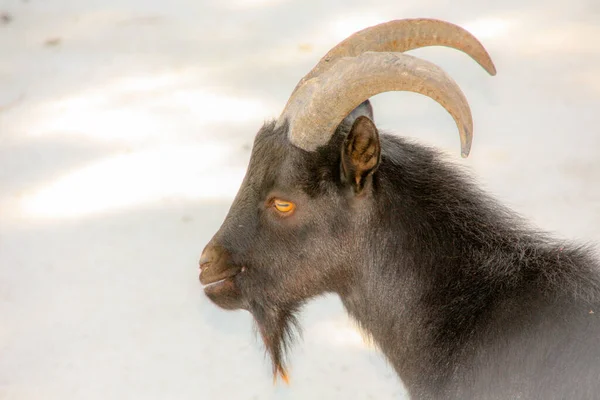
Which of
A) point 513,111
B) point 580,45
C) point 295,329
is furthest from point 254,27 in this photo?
point 295,329

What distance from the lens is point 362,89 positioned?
396 centimetres

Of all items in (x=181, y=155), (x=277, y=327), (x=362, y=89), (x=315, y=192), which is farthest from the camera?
(x=181, y=155)

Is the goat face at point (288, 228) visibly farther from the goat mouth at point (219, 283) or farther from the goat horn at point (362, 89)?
the goat horn at point (362, 89)

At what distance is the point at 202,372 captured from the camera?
5754 mm

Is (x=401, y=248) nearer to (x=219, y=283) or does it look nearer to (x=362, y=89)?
(x=362, y=89)

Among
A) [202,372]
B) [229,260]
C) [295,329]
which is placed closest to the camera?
[229,260]

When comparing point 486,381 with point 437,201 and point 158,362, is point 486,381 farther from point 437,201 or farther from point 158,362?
point 158,362

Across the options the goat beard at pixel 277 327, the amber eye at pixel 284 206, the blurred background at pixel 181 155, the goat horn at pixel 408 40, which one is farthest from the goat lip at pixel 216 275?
the blurred background at pixel 181 155

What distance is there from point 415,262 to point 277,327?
0.82m

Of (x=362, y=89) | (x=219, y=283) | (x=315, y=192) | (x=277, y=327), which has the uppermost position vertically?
(x=362, y=89)

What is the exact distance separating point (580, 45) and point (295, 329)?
12.9 feet

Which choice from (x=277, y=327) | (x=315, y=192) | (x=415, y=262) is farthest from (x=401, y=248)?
(x=277, y=327)

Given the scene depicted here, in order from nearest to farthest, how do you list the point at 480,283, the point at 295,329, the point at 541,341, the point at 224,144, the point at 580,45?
the point at 541,341, the point at 480,283, the point at 295,329, the point at 224,144, the point at 580,45

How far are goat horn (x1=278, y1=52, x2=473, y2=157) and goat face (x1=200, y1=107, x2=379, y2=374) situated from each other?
106mm
